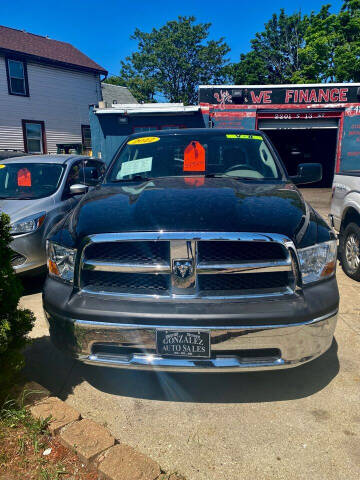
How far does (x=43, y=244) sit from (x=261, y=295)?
3.29 metres

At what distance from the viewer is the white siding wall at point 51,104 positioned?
1902 centimetres

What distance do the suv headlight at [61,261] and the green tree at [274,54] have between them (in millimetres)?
39546

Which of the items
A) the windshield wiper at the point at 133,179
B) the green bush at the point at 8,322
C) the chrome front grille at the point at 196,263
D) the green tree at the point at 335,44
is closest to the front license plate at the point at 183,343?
the chrome front grille at the point at 196,263

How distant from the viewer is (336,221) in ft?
17.6

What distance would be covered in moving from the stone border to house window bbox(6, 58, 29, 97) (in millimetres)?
20248

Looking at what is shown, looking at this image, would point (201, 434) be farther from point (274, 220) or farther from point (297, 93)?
point (297, 93)

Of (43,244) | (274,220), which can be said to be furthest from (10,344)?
(43,244)

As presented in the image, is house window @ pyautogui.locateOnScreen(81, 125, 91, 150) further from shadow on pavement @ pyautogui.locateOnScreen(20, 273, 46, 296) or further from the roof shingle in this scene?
shadow on pavement @ pyautogui.locateOnScreen(20, 273, 46, 296)

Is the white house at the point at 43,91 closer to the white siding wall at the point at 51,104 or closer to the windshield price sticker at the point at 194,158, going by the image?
the white siding wall at the point at 51,104

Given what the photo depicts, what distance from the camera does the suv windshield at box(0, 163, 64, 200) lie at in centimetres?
528

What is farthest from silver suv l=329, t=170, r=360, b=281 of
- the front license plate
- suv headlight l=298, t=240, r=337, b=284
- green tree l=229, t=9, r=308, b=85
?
green tree l=229, t=9, r=308, b=85

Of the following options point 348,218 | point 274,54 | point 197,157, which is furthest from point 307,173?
point 274,54

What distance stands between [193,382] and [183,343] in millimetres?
757

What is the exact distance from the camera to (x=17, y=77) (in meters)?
19.4
